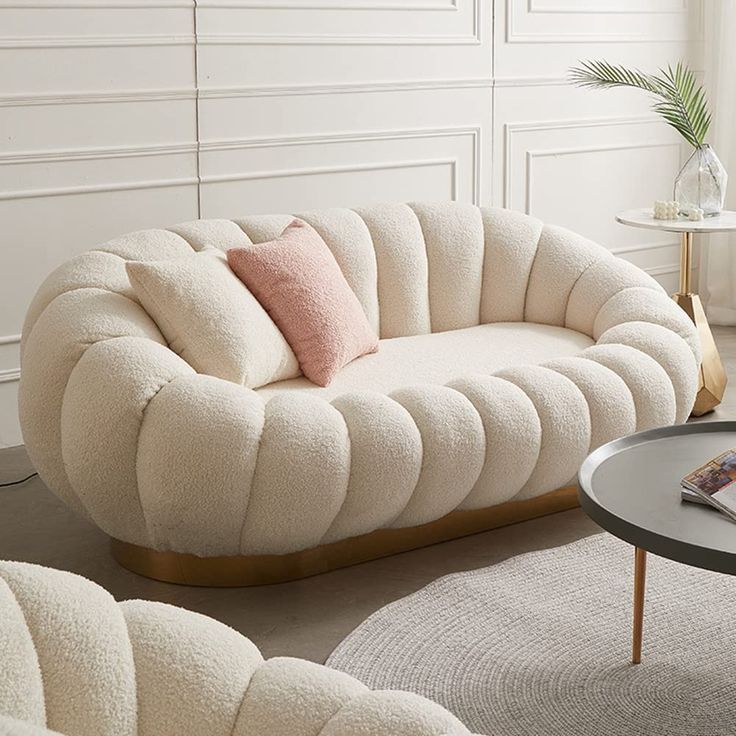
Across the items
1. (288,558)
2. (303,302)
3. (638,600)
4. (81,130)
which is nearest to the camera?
(638,600)

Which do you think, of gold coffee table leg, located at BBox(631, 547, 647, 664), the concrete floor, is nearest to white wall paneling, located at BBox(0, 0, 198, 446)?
the concrete floor

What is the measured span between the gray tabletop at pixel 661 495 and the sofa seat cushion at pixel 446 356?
2.21 ft

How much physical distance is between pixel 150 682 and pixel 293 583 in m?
1.56

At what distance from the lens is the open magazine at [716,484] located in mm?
2176

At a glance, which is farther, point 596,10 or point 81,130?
point 596,10

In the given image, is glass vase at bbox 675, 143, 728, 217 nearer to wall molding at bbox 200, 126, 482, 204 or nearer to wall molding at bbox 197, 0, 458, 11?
wall molding at bbox 200, 126, 482, 204

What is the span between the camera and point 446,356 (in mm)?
3318

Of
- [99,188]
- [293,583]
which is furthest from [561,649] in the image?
Result: [99,188]

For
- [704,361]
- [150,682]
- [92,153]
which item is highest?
[92,153]

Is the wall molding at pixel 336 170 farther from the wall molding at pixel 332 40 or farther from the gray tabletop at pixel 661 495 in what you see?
the gray tabletop at pixel 661 495

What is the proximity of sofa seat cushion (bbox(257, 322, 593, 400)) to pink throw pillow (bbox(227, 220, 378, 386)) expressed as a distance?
0.06m

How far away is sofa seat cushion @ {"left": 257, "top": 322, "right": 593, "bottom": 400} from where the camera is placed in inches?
120

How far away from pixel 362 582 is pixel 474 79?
2.66 m

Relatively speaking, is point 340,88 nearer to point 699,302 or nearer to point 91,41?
point 91,41
